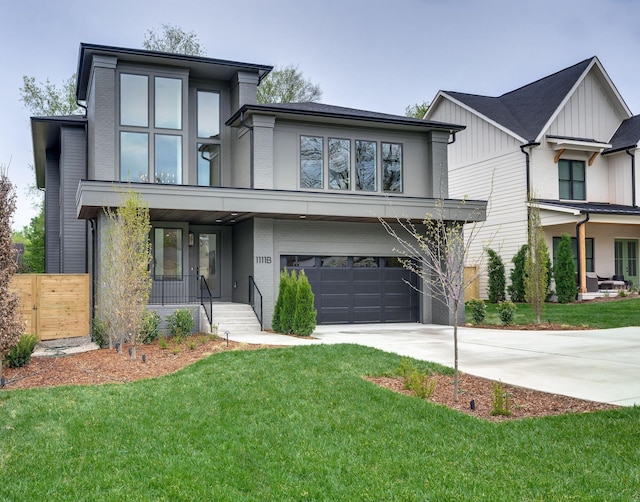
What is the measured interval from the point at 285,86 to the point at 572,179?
1869 centimetres

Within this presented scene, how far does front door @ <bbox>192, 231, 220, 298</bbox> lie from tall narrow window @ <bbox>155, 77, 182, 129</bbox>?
3.58m

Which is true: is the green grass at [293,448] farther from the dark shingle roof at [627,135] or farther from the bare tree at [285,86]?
the bare tree at [285,86]

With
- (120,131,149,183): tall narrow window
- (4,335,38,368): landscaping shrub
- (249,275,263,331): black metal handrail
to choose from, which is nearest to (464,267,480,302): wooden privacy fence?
(249,275,263,331): black metal handrail

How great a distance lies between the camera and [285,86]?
37.4 metres

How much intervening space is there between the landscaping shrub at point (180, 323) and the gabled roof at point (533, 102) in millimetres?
16000

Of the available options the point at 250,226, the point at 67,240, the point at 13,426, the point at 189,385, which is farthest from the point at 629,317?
the point at 67,240

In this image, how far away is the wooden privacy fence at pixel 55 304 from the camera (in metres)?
16.0

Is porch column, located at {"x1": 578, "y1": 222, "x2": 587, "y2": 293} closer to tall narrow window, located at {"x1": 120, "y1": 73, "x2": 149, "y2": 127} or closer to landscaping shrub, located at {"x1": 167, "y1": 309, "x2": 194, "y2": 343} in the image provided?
landscaping shrub, located at {"x1": 167, "y1": 309, "x2": 194, "y2": 343}

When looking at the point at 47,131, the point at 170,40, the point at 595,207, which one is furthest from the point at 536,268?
the point at 170,40

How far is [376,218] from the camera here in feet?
60.8

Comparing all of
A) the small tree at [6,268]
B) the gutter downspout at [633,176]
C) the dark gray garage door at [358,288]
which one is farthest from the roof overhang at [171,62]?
the gutter downspout at [633,176]

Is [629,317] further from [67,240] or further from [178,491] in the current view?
[67,240]

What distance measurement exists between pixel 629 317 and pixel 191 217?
44.1 feet

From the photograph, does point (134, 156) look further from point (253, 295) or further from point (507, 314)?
point (507, 314)
